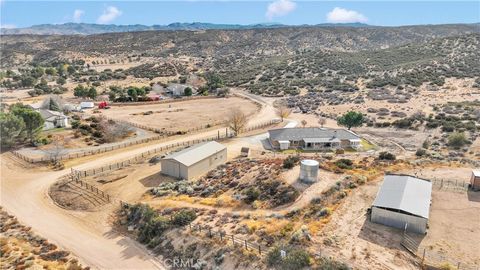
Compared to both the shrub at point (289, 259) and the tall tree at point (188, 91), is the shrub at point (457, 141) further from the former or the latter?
the tall tree at point (188, 91)

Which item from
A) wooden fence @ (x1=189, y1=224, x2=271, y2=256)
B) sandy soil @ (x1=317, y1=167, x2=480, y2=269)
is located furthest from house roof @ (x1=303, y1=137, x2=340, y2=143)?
wooden fence @ (x1=189, y1=224, x2=271, y2=256)

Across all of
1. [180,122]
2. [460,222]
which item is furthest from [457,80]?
[460,222]

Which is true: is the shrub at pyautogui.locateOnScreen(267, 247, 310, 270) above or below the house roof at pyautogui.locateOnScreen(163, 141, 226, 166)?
below

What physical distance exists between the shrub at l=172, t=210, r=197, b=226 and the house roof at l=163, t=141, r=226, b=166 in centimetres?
962

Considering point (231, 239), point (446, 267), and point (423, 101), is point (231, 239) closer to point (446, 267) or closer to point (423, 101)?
point (446, 267)

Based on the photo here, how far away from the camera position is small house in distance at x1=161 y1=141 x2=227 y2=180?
36.3 m

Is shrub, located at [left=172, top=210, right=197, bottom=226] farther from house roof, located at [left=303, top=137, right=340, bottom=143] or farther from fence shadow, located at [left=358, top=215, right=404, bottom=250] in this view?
house roof, located at [left=303, top=137, right=340, bottom=143]

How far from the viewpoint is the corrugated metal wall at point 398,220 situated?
898 inches

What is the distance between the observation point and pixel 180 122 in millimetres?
65250

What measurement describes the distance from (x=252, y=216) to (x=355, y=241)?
7487 millimetres

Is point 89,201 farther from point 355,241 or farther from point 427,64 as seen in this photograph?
point 427,64

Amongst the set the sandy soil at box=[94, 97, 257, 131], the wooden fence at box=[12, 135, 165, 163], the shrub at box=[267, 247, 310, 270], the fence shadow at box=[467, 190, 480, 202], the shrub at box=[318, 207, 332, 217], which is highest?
the fence shadow at box=[467, 190, 480, 202]

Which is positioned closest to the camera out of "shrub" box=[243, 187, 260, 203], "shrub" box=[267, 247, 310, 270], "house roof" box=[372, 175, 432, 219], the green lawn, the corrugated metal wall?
"shrub" box=[267, 247, 310, 270]

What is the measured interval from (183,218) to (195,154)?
12715mm
